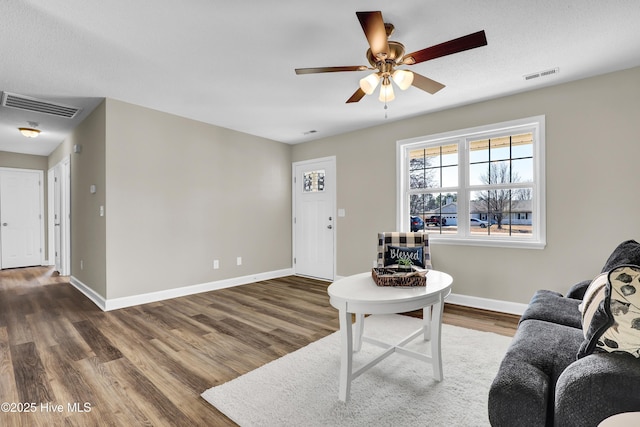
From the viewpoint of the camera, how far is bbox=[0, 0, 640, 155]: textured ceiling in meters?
2.02

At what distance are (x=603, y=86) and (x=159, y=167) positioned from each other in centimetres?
486

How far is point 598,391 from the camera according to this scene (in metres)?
0.99

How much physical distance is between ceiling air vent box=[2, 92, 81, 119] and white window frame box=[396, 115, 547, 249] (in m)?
4.26

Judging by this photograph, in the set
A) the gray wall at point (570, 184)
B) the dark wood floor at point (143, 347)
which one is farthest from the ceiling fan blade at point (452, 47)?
the dark wood floor at point (143, 347)

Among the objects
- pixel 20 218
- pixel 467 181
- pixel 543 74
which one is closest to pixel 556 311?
pixel 467 181

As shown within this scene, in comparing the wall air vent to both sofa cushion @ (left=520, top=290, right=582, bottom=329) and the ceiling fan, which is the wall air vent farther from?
sofa cushion @ (left=520, top=290, right=582, bottom=329)

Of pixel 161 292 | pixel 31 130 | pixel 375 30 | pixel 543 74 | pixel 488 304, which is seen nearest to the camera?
pixel 375 30

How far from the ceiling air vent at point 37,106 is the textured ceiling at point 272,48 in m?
0.16

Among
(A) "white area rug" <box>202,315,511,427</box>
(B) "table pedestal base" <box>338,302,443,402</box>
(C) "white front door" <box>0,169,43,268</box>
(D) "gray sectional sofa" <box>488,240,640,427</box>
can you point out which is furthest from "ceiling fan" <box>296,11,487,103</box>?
(C) "white front door" <box>0,169,43,268</box>

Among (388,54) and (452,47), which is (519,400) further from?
(388,54)

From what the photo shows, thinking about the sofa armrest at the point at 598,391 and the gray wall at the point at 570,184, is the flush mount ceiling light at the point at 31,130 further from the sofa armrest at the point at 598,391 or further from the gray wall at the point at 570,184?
the sofa armrest at the point at 598,391

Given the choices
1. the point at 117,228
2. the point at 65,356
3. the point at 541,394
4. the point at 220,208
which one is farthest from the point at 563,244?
the point at 117,228

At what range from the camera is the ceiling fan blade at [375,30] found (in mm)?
1649

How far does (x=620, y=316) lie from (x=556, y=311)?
1.05m
